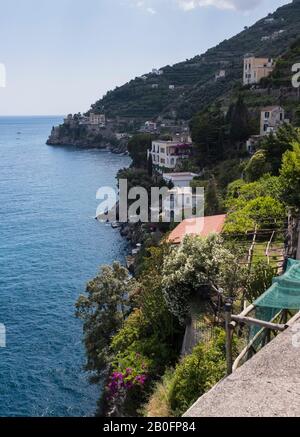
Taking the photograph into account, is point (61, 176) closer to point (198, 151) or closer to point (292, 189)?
point (198, 151)

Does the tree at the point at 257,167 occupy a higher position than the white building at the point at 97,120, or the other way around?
the white building at the point at 97,120

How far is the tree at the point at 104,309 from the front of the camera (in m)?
17.0

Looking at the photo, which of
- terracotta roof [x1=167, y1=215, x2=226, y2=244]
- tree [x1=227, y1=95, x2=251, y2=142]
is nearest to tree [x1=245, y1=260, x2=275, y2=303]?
terracotta roof [x1=167, y1=215, x2=226, y2=244]

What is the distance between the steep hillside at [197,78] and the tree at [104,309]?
73644 mm

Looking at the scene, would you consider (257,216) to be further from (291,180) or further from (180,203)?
(180,203)

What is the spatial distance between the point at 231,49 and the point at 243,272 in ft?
426

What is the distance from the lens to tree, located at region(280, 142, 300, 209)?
14.2 metres

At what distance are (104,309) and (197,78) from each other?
108909 millimetres

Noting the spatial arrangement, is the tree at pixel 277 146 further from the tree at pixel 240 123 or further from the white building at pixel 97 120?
the white building at pixel 97 120

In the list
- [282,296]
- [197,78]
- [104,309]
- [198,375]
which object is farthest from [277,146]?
[197,78]

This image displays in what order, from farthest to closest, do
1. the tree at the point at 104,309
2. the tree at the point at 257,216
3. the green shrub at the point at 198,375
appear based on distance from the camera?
the tree at the point at 104,309
the tree at the point at 257,216
the green shrub at the point at 198,375

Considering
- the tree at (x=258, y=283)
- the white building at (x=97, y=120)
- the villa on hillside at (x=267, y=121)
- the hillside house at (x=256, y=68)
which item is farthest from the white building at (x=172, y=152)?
the white building at (x=97, y=120)

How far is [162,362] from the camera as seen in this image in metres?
12.2

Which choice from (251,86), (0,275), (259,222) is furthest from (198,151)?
(259,222)
